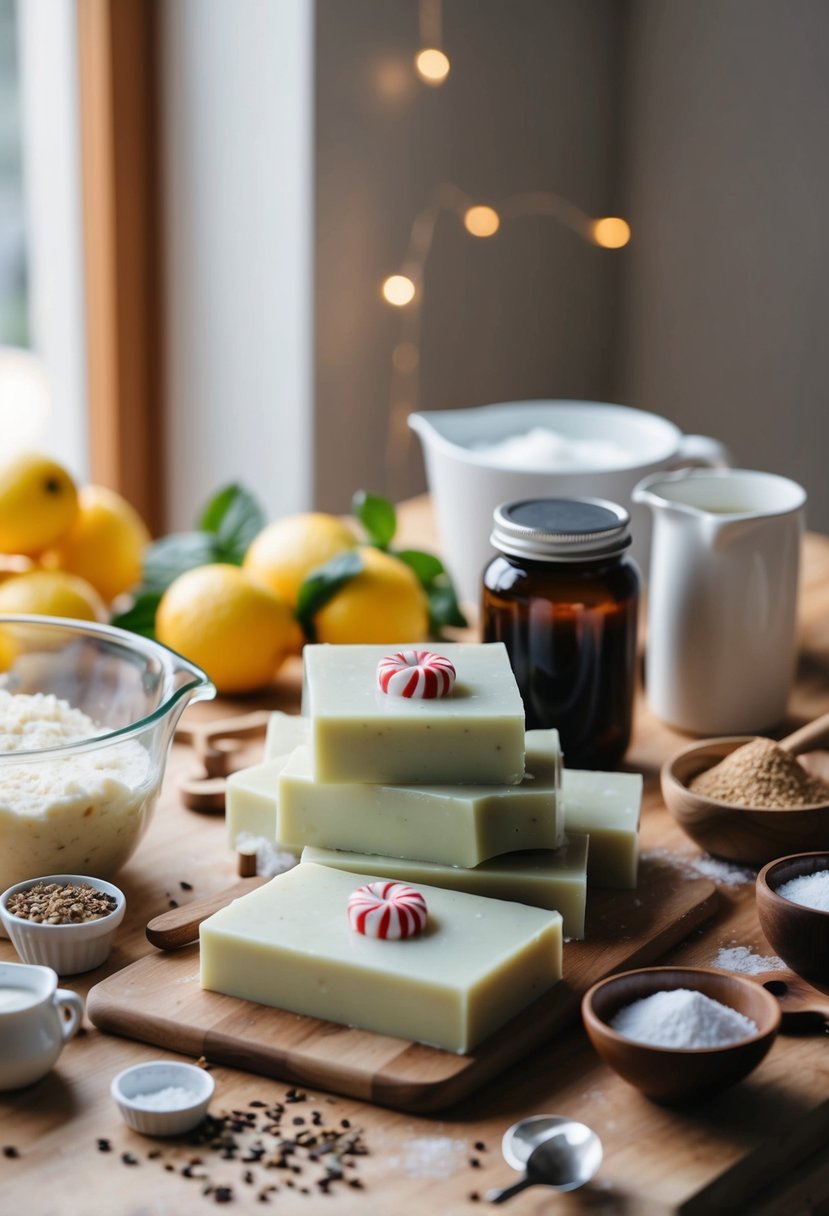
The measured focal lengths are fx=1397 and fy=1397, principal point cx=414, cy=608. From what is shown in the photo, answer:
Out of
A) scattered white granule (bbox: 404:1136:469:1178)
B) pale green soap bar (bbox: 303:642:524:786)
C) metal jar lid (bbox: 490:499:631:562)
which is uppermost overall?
metal jar lid (bbox: 490:499:631:562)

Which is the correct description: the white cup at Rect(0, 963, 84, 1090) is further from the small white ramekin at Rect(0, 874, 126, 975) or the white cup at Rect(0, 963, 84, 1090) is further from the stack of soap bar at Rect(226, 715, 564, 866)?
the stack of soap bar at Rect(226, 715, 564, 866)

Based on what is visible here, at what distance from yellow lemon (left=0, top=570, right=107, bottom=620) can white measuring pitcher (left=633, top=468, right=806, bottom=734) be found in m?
0.58

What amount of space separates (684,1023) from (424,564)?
82 centimetres

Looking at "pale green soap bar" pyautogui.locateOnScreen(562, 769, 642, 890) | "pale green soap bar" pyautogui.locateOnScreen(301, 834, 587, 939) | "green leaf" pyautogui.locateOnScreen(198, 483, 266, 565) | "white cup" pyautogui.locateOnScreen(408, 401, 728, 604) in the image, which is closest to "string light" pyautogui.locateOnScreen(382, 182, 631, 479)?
"white cup" pyautogui.locateOnScreen(408, 401, 728, 604)

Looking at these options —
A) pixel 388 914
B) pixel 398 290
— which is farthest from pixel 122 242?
pixel 388 914

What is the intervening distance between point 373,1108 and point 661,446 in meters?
0.99

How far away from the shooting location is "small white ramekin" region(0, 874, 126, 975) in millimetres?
990

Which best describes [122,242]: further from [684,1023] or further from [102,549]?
[684,1023]

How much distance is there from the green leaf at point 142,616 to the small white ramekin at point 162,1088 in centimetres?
69

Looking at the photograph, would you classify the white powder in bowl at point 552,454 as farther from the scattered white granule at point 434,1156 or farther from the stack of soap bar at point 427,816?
the scattered white granule at point 434,1156

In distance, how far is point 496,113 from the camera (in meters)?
2.90

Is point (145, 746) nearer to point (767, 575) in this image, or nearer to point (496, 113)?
point (767, 575)

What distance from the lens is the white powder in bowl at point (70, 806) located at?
1060 mm

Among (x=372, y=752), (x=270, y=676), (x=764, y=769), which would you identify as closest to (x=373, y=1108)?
(x=372, y=752)
